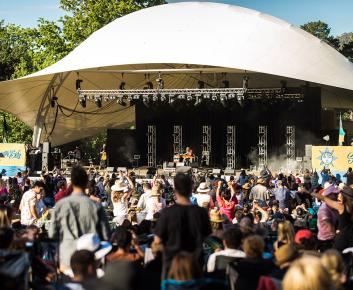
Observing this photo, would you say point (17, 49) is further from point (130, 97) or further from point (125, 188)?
point (125, 188)

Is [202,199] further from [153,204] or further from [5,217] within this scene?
[5,217]

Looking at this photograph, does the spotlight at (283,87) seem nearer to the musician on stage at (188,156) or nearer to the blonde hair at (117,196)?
the musician on stage at (188,156)

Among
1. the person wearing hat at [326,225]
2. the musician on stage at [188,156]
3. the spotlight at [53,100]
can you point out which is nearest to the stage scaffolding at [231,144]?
the musician on stage at [188,156]

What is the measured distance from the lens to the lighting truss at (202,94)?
30.8 metres

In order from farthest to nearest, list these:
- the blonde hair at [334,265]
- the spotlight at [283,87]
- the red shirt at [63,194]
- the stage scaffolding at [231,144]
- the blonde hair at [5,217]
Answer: the stage scaffolding at [231,144]
the spotlight at [283,87]
the red shirt at [63,194]
the blonde hair at [5,217]
the blonde hair at [334,265]

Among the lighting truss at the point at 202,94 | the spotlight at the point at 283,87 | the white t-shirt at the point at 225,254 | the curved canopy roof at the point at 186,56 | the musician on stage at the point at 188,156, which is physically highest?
the curved canopy roof at the point at 186,56

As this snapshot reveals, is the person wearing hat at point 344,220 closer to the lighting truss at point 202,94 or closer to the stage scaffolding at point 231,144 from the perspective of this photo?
the lighting truss at point 202,94

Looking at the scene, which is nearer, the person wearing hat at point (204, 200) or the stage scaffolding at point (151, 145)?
the person wearing hat at point (204, 200)

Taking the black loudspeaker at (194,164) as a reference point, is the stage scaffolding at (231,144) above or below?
above

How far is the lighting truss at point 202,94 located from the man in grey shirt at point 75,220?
939 inches

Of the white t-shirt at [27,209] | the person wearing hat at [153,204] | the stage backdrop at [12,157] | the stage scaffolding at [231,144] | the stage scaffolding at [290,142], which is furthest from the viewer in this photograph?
the stage scaffolding at [231,144]

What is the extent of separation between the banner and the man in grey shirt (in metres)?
19.6

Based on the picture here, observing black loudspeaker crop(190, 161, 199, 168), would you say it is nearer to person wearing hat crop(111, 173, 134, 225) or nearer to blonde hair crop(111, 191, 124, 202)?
person wearing hat crop(111, 173, 134, 225)

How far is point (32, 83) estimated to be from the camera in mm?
34125
